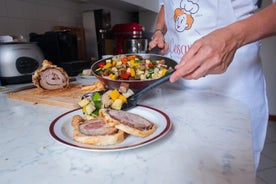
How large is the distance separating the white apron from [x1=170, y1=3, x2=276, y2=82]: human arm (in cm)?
24

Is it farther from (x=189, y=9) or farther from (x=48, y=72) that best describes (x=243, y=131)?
(x=48, y=72)

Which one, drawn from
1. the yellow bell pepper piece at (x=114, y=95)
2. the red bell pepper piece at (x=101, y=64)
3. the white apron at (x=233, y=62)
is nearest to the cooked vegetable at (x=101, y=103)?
the yellow bell pepper piece at (x=114, y=95)

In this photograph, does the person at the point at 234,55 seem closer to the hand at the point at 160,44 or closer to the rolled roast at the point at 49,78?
the hand at the point at 160,44

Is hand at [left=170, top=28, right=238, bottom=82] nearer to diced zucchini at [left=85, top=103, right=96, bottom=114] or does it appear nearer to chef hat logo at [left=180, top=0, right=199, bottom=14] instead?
diced zucchini at [left=85, top=103, right=96, bottom=114]

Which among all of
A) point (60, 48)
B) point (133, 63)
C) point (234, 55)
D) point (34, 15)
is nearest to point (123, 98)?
point (133, 63)

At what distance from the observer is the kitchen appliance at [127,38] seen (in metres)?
1.65

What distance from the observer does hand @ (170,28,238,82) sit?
0.48 m

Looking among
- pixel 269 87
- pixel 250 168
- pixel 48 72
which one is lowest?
pixel 269 87

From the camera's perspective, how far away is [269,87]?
239 cm

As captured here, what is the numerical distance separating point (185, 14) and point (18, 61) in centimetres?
70

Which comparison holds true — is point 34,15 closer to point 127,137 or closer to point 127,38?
point 127,38

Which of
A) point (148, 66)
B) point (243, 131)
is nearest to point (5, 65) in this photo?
point (148, 66)

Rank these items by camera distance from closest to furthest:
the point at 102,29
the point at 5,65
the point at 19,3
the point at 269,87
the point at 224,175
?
the point at 224,175 < the point at 5,65 < the point at 19,3 < the point at 102,29 < the point at 269,87

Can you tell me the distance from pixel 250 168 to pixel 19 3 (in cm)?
123
